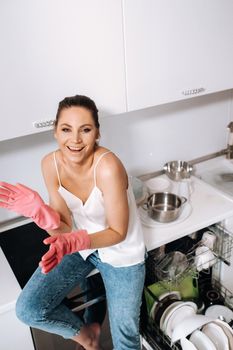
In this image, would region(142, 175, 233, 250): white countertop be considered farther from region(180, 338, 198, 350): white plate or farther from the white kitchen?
region(180, 338, 198, 350): white plate

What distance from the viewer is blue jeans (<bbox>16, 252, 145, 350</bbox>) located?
1.31m

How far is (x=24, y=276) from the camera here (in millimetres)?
1373

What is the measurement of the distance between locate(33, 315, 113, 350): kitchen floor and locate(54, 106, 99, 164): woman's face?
759mm

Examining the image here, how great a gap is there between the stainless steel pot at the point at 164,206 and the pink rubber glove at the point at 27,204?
1.78 feet

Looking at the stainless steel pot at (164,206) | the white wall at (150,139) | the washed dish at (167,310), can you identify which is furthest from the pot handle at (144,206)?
the washed dish at (167,310)

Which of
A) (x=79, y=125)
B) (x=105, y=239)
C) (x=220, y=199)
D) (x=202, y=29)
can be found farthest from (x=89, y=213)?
(x=202, y=29)

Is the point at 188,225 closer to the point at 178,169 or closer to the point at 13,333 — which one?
the point at 178,169

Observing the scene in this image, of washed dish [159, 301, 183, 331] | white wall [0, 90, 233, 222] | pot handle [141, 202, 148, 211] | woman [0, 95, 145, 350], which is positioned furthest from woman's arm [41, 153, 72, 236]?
washed dish [159, 301, 183, 331]

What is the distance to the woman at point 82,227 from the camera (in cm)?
114

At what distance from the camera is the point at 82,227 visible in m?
1.37

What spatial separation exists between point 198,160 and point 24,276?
1200 millimetres

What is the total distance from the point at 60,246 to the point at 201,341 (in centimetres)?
66

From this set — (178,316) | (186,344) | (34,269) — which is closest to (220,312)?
(178,316)

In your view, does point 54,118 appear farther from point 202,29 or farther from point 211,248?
point 211,248
